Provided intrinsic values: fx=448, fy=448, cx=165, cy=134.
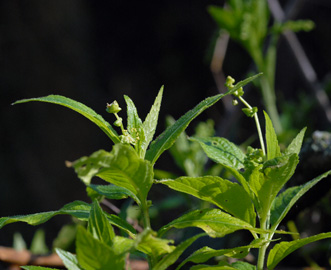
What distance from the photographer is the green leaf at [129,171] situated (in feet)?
1.43

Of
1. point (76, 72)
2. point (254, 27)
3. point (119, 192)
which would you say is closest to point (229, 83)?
point (119, 192)

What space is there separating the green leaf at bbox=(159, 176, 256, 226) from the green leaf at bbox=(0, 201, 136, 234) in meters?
0.07

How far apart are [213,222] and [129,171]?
112 mm

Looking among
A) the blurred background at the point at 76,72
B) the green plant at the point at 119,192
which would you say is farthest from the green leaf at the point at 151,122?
the blurred background at the point at 76,72

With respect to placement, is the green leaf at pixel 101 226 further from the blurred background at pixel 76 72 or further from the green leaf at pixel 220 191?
the blurred background at pixel 76 72

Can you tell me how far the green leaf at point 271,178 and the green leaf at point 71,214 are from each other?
0.16m

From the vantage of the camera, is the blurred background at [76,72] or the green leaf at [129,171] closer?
the green leaf at [129,171]

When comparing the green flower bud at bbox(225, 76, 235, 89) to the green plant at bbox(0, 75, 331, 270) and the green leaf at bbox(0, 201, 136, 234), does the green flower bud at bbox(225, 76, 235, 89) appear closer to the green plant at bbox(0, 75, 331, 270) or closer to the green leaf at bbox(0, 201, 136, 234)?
the green plant at bbox(0, 75, 331, 270)

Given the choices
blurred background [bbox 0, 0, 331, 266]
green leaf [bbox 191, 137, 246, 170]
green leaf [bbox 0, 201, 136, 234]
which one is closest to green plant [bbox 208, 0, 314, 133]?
green leaf [bbox 191, 137, 246, 170]

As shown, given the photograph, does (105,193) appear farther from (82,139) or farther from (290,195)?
(82,139)

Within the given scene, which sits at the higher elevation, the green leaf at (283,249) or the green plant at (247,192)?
the green plant at (247,192)

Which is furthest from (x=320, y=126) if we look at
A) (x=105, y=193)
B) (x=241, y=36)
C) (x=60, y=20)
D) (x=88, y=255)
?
(x=60, y=20)

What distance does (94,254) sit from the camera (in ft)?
1.41

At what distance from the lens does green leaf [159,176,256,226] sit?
0.51 meters
